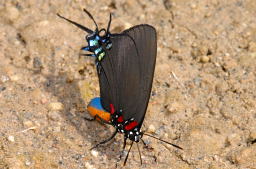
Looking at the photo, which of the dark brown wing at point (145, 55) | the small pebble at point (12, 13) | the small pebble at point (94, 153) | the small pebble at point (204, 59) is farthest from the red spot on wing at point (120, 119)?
the small pebble at point (12, 13)

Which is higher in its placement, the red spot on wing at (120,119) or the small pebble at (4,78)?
the small pebble at (4,78)

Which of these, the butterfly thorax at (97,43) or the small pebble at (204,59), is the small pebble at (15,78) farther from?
the small pebble at (204,59)

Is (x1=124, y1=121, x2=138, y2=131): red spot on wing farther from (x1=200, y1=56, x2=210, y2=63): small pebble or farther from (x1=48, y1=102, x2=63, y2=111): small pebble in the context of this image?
(x1=200, y1=56, x2=210, y2=63): small pebble

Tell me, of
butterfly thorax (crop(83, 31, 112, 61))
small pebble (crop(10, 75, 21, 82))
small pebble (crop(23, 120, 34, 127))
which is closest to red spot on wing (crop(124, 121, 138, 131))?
butterfly thorax (crop(83, 31, 112, 61))

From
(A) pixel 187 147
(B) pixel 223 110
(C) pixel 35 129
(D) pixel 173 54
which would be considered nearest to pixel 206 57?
(D) pixel 173 54

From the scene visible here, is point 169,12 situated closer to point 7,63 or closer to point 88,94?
point 88,94

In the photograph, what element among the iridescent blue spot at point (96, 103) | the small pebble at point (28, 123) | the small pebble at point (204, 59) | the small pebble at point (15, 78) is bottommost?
the small pebble at point (28, 123)

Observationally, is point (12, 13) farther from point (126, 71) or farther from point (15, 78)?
point (126, 71)
